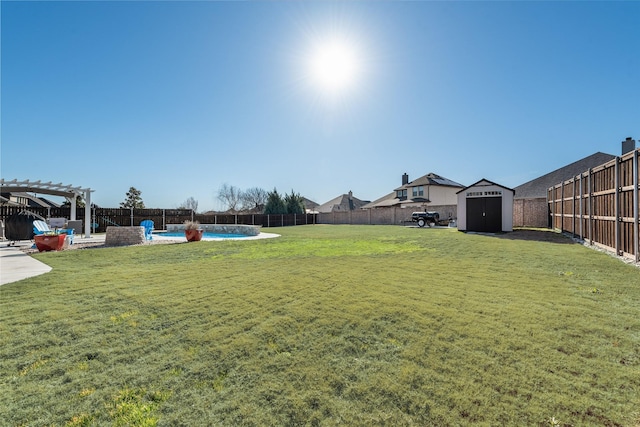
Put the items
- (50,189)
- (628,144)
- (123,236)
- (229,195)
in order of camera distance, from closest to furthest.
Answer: (123,236) < (50,189) < (628,144) < (229,195)

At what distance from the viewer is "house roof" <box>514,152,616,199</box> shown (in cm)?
2878

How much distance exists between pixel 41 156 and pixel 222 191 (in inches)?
1876

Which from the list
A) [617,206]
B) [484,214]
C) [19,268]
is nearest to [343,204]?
[484,214]

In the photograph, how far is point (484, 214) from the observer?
1725 cm

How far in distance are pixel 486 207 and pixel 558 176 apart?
20419 millimetres

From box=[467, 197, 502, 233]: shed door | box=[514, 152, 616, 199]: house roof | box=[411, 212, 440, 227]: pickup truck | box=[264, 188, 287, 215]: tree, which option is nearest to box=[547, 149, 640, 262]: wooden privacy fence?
box=[467, 197, 502, 233]: shed door

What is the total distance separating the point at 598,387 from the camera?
212 centimetres

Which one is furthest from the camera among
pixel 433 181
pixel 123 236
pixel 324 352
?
pixel 433 181

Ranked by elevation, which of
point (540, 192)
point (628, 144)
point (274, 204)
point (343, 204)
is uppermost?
point (628, 144)

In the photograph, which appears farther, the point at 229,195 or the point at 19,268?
the point at 229,195

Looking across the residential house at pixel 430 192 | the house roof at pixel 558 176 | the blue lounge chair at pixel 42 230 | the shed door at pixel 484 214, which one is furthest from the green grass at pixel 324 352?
the residential house at pixel 430 192

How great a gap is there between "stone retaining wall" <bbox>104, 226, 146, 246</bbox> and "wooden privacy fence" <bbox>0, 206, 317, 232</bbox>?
9.03 meters

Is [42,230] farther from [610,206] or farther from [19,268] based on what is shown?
[610,206]

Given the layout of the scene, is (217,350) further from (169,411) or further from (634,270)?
(634,270)
